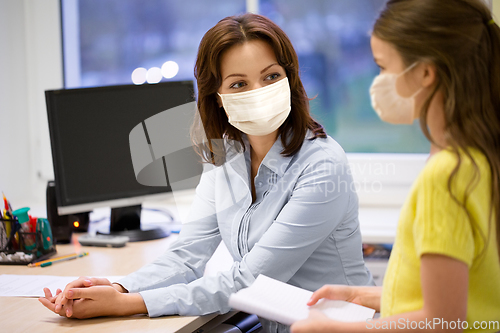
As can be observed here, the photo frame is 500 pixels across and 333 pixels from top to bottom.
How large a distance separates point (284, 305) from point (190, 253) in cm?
50

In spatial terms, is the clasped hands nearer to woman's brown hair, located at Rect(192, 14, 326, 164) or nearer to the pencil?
the pencil

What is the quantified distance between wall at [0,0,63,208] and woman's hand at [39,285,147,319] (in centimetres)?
157

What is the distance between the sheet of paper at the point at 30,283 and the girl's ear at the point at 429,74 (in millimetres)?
905

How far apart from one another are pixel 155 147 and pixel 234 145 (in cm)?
41

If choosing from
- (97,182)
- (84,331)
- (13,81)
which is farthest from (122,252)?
(13,81)

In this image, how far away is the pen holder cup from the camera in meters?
1.44

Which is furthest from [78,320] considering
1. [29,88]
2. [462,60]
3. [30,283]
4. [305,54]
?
[29,88]

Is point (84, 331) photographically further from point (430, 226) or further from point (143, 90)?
point (143, 90)

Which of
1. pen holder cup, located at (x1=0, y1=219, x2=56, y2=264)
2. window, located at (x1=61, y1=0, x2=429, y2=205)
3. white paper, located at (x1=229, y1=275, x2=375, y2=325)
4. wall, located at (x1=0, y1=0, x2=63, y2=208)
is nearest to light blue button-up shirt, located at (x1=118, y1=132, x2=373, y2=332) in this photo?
white paper, located at (x1=229, y1=275, x2=375, y2=325)

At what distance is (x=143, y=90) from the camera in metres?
1.76

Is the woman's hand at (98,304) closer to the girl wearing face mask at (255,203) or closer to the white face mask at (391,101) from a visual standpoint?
the girl wearing face mask at (255,203)

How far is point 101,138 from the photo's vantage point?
1.68 meters

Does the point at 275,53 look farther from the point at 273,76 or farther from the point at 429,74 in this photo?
the point at 429,74

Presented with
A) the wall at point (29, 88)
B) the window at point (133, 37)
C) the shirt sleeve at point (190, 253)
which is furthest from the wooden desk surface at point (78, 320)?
the window at point (133, 37)
